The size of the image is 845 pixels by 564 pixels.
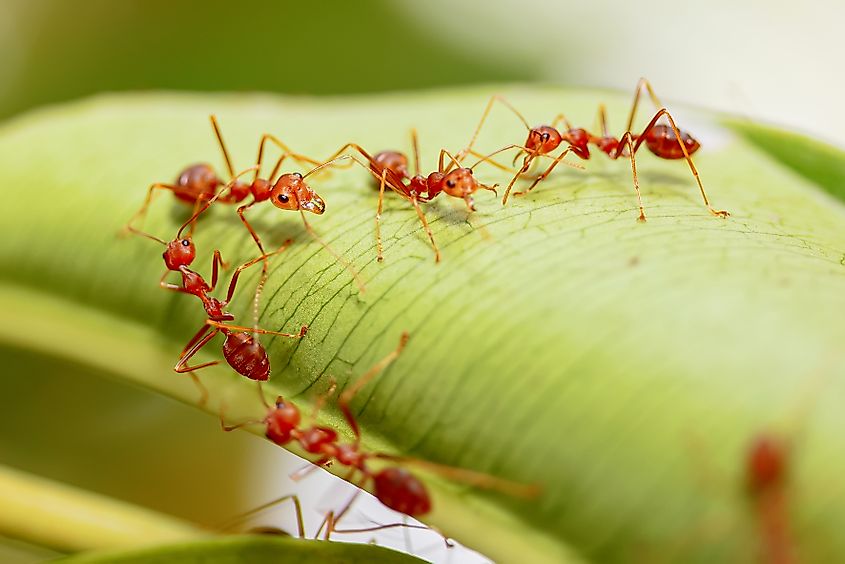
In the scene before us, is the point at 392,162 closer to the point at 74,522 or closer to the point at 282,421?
the point at 282,421

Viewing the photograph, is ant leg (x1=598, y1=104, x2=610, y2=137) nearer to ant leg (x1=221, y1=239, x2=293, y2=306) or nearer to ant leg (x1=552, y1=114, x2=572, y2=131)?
ant leg (x1=552, y1=114, x2=572, y2=131)

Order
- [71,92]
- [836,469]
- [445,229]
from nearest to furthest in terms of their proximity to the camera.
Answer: [836,469], [445,229], [71,92]

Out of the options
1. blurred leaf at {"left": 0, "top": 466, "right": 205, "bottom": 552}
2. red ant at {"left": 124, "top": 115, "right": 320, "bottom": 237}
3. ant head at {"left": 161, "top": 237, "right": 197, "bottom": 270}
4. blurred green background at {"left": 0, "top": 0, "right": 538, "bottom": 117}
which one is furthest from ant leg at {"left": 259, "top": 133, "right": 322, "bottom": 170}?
blurred green background at {"left": 0, "top": 0, "right": 538, "bottom": 117}

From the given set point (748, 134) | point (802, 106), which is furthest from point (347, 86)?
point (748, 134)

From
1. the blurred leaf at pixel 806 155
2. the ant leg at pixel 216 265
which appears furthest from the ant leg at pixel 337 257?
the blurred leaf at pixel 806 155

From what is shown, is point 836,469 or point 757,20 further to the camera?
point 757,20

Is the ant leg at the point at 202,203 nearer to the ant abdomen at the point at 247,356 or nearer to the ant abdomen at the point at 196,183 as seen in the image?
the ant abdomen at the point at 196,183

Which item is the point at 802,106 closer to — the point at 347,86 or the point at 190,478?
the point at 347,86
